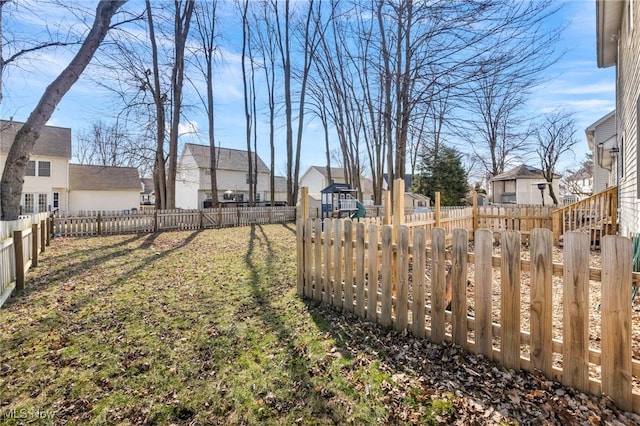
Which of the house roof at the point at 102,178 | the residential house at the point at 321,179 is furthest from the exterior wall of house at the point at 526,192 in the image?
the house roof at the point at 102,178

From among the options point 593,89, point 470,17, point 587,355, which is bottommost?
point 587,355

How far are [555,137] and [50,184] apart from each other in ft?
127

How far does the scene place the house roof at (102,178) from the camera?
27422 millimetres

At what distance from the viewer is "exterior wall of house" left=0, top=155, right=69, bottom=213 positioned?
23.1 metres

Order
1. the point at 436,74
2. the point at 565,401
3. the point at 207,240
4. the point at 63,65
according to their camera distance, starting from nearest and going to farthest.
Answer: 1. the point at 565,401
2. the point at 436,74
3. the point at 63,65
4. the point at 207,240

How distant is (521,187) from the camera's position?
26453mm

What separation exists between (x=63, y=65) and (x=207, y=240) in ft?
21.1

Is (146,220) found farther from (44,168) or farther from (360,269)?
(44,168)

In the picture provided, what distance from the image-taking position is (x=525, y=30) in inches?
207

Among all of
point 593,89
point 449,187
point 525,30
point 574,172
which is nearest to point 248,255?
point 525,30

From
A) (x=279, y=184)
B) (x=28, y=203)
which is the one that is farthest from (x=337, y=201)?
(x=28, y=203)

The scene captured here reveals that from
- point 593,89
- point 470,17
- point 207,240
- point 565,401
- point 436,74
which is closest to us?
point 565,401

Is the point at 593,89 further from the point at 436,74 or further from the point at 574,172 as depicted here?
the point at 574,172

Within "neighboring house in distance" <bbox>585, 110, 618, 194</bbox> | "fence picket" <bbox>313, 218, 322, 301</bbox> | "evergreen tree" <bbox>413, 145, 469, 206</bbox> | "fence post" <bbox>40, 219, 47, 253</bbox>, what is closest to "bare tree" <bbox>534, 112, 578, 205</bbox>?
"neighboring house in distance" <bbox>585, 110, 618, 194</bbox>
